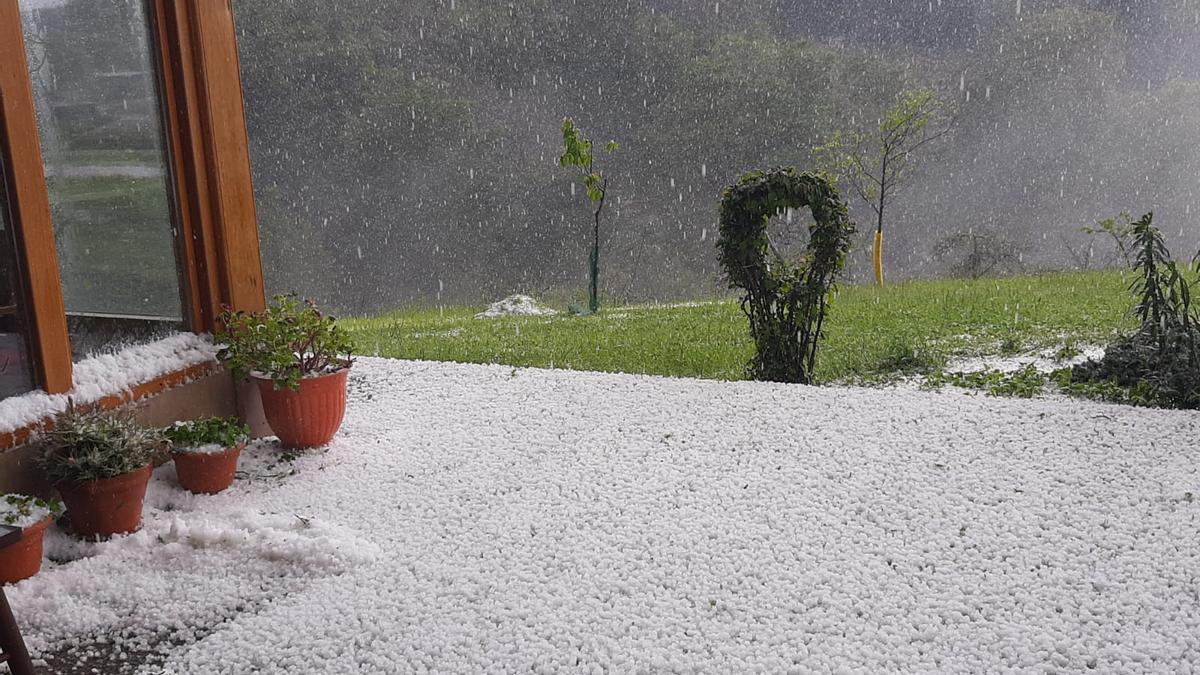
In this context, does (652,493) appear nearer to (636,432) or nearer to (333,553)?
(636,432)

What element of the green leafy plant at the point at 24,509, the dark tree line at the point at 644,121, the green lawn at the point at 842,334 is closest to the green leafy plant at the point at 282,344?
the green leafy plant at the point at 24,509

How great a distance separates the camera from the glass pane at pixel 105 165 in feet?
9.81

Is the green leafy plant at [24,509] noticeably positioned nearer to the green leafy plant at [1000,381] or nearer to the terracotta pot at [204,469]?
the terracotta pot at [204,469]

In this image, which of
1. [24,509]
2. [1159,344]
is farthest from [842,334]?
[24,509]

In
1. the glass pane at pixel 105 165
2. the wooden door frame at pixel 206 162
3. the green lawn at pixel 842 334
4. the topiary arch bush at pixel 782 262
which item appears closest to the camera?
the glass pane at pixel 105 165

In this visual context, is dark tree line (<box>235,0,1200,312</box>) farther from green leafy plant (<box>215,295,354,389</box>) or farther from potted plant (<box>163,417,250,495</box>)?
potted plant (<box>163,417,250,495</box>)

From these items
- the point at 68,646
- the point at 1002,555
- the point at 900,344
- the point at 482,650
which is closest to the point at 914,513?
the point at 1002,555

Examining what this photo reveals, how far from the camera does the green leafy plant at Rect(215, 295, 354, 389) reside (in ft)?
11.4

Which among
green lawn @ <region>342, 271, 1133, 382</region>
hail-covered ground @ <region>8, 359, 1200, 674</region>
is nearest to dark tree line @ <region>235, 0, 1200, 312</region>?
green lawn @ <region>342, 271, 1133, 382</region>

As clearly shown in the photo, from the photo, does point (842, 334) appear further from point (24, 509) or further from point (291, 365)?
point (24, 509)

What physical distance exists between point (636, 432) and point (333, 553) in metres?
1.50

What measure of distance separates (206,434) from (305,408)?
1.40ft

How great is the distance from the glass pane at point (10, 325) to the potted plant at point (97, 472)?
0.17 meters

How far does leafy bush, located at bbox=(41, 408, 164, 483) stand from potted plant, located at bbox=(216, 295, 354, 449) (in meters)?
0.66
